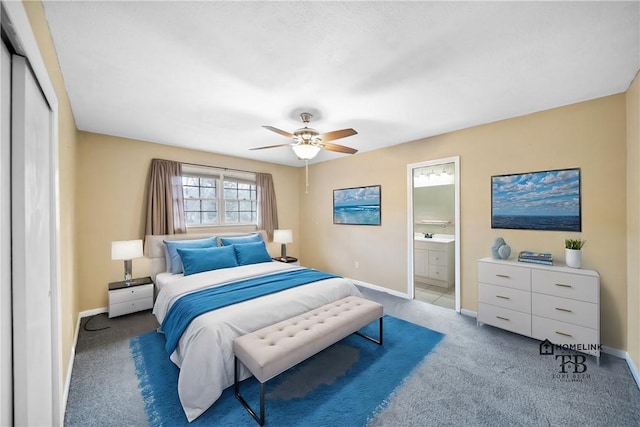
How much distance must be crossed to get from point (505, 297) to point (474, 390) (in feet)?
4.12

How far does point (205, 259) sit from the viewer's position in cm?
337

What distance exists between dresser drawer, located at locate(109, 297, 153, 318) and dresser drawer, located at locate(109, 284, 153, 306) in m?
0.04

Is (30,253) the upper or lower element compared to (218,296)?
upper

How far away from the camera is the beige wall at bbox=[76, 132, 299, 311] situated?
10.8ft

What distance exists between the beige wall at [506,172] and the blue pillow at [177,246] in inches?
92.4

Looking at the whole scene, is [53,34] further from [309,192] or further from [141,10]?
[309,192]

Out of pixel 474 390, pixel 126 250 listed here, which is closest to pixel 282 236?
pixel 126 250

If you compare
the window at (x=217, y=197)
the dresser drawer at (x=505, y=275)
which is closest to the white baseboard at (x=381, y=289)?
the dresser drawer at (x=505, y=275)

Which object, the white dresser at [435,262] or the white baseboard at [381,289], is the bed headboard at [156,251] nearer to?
the white baseboard at [381,289]

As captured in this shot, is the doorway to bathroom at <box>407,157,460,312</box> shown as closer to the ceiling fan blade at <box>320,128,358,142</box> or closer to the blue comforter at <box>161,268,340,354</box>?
the ceiling fan blade at <box>320,128,358,142</box>

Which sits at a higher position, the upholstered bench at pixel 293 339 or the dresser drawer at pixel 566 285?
the dresser drawer at pixel 566 285

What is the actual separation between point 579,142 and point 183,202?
5104 mm

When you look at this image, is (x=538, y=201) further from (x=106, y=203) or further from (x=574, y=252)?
(x=106, y=203)

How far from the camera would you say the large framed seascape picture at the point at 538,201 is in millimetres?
2615
